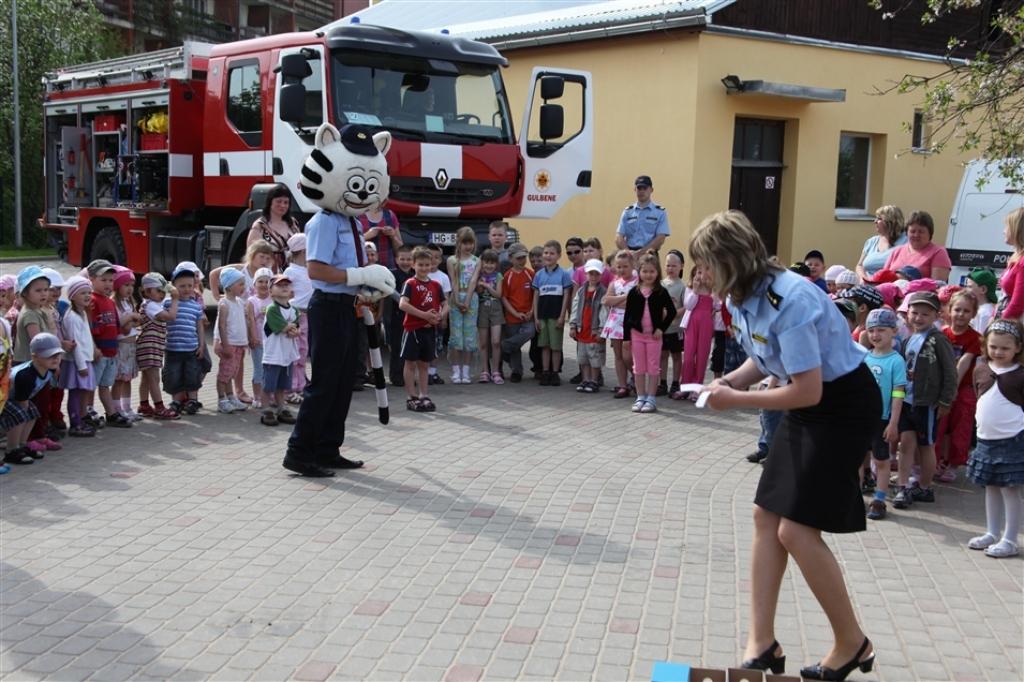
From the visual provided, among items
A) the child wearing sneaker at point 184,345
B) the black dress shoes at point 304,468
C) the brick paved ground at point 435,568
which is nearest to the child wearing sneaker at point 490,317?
the brick paved ground at point 435,568

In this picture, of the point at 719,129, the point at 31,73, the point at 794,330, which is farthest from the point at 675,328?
the point at 31,73

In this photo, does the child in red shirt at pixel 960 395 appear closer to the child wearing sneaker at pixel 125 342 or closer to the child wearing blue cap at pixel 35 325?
the child wearing sneaker at pixel 125 342

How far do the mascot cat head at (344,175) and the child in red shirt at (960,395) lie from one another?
165 inches

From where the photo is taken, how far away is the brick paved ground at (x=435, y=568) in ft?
14.8

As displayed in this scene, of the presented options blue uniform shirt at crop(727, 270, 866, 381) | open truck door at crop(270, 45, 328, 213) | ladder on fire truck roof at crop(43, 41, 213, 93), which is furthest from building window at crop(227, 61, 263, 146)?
blue uniform shirt at crop(727, 270, 866, 381)

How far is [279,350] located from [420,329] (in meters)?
1.47

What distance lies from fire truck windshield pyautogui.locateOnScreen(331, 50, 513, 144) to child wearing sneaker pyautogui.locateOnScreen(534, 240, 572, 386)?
1.97 meters

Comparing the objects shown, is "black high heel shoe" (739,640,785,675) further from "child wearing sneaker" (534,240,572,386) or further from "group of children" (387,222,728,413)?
"child wearing sneaker" (534,240,572,386)

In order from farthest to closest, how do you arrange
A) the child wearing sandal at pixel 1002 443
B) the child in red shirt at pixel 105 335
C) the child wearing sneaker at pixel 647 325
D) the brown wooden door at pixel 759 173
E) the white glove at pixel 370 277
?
the brown wooden door at pixel 759 173 < the child wearing sneaker at pixel 647 325 < the child in red shirt at pixel 105 335 < the white glove at pixel 370 277 < the child wearing sandal at pixel 1002 443

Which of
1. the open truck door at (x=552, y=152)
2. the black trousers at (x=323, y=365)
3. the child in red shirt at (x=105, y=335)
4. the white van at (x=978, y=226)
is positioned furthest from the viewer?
the white van at (x=978, y=226)

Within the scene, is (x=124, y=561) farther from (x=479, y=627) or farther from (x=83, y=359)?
(x=83, y=359)

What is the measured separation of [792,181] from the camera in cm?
1906

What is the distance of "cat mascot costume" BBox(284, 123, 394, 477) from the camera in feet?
23.6

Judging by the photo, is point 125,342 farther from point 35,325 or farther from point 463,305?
point 463,305
